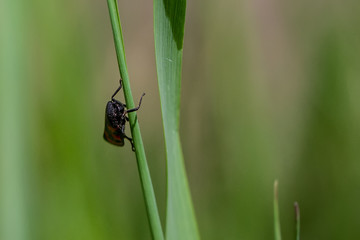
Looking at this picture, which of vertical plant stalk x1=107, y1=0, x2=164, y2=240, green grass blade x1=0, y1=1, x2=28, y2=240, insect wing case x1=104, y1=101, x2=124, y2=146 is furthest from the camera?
insect wing case x1=104, y1=101, x2=124, y2=146

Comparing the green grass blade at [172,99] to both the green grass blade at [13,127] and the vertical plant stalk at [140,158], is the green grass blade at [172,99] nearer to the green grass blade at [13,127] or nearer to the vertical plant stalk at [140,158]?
the vertical plant stalk at [140,158]

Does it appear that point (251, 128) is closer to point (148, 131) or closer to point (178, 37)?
point (148, 131)

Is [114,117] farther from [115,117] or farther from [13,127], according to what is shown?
[13,127]

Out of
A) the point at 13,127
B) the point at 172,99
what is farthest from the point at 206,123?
Answer: the point at 172,99

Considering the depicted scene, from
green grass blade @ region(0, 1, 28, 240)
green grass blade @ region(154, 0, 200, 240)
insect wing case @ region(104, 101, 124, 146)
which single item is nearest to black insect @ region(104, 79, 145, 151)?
insect wing case @ region(104, 101, 124, 146)

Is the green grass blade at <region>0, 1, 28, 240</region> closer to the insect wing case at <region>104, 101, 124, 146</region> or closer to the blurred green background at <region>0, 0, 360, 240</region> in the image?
the blurred green background at <region>0, 0, 360, 240</region>

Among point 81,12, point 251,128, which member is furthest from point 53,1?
point 251,128

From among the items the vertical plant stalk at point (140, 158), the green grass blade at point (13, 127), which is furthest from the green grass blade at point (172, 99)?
the green grass blade at point (13, 127)
